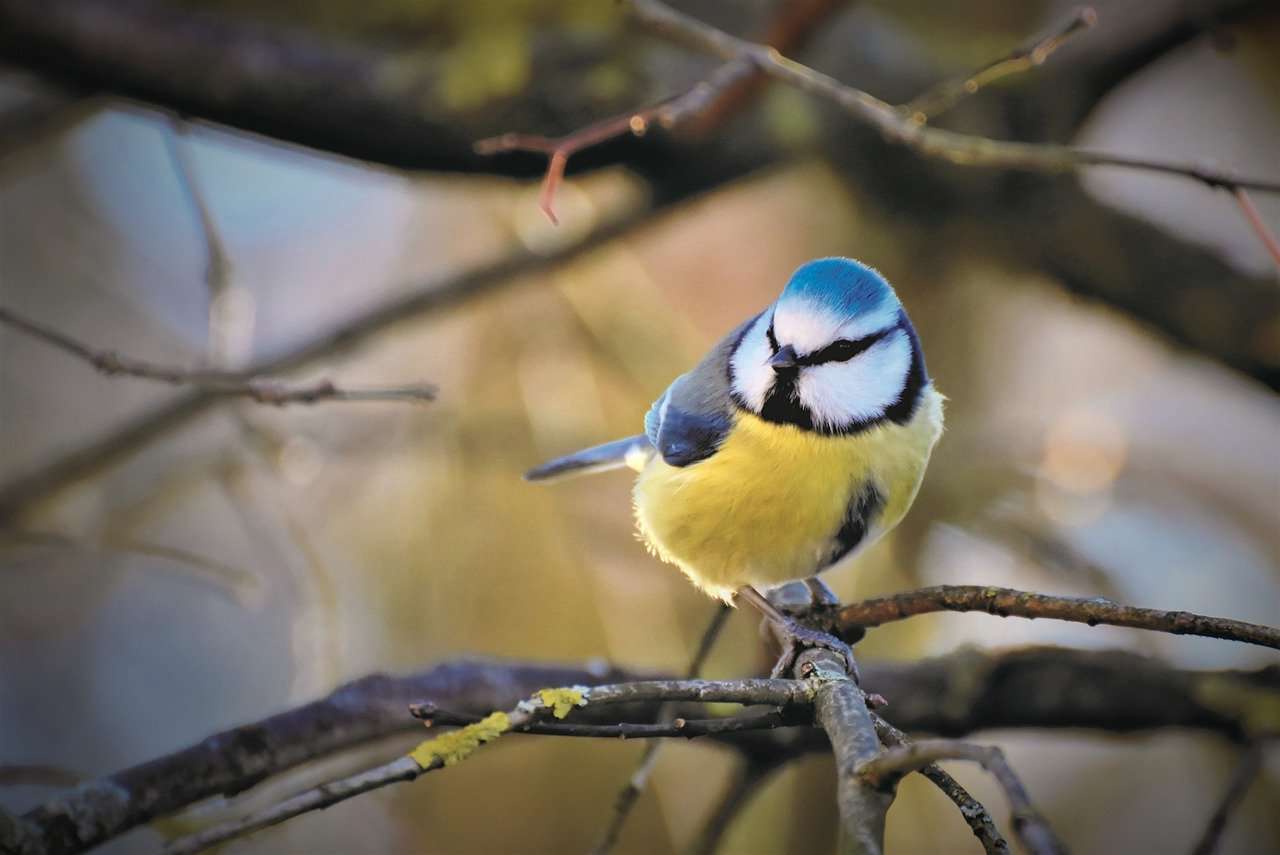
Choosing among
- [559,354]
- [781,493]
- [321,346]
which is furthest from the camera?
[559,354]

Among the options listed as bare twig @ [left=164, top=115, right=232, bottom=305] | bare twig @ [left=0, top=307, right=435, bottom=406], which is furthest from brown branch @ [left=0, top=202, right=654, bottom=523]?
bare twig @ [left=0, top=307, right=435, bottom=406]

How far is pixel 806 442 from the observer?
1340mm

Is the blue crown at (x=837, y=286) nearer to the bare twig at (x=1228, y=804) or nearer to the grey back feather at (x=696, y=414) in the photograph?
the grey back feather at (x=696, y=414)

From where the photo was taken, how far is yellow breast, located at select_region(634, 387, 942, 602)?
1.32 metres

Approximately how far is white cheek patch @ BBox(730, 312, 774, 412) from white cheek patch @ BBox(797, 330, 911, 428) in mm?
61

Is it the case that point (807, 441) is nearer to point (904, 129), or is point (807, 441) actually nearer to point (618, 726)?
point (904, 129)

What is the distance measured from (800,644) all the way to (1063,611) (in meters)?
0.39

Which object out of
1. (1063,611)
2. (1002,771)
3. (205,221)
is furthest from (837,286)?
(205,221)

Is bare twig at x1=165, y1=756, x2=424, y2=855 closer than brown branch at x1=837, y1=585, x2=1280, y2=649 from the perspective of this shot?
Yes

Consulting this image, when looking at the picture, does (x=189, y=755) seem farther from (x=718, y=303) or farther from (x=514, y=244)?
(x=718, y=303)

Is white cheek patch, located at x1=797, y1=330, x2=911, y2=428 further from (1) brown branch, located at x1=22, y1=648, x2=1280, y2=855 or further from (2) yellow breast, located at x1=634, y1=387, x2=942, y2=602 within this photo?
(1) brown branch, located at x1=22, y1=648, x2=1280, y2=855

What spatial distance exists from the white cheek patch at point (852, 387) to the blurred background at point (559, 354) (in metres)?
0.47

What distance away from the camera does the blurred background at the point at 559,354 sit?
198 cm

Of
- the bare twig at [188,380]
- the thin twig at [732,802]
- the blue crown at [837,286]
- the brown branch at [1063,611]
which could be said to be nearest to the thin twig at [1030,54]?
the blue crown at [837,286]
